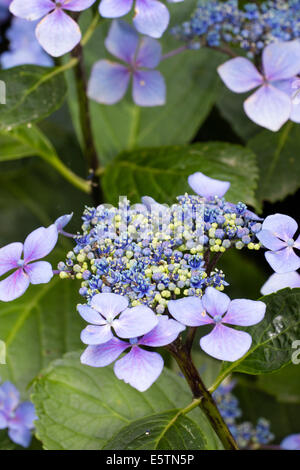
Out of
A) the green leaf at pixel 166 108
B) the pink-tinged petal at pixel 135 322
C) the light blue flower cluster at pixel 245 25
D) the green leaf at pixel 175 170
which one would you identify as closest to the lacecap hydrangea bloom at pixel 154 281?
the pink-tinged petal at pixel 135 322

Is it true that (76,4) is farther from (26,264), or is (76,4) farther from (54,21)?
(26,264)

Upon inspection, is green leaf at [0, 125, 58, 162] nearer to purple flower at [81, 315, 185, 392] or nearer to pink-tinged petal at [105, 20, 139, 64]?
pink-tinged petal at [105, 20, 139, 64]

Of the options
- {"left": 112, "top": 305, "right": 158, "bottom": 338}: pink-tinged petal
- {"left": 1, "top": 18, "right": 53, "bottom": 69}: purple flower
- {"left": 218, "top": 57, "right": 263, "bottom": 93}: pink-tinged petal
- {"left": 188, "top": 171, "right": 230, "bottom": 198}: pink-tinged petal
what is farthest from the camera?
{"left": 1, "top": 18, "right": 53, "bottom": 69}: purple flower

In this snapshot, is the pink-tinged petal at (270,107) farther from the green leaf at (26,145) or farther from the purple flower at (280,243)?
the green leaf at (26,145)

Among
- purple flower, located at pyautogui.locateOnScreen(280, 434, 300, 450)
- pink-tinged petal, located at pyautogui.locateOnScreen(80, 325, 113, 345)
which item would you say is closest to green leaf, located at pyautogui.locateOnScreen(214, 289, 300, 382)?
pink-tinged petal, located at pyautogui.locateOnScreen(80, 325, 113, 345)

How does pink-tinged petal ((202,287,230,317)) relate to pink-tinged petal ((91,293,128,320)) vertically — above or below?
below

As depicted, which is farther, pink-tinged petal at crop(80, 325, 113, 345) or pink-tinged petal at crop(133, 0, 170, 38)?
pink-tinged petal at crop(133, 0, 170, 38)

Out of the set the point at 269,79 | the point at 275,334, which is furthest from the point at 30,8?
the point at 275,334
